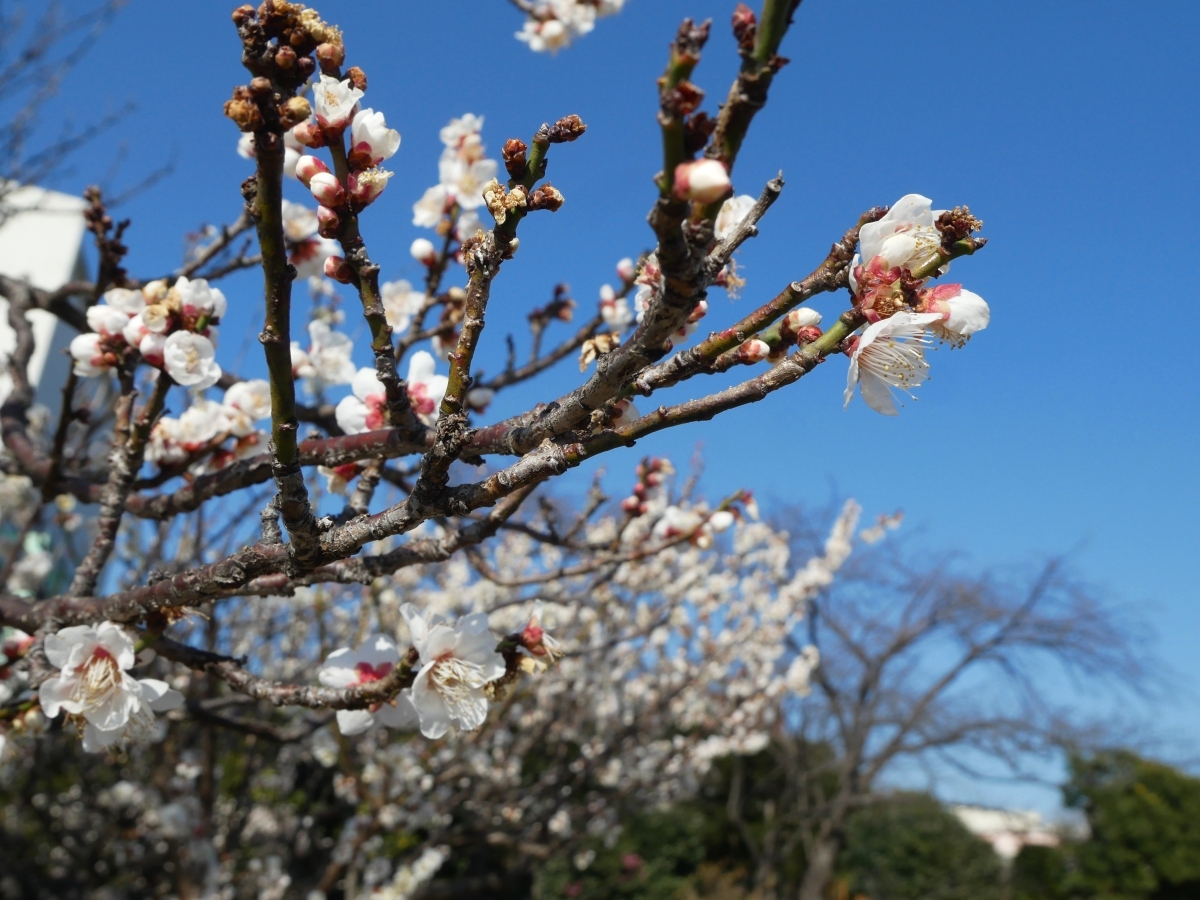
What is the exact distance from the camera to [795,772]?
14.1 meters

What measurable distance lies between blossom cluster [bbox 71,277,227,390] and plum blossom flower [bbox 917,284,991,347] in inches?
54.5

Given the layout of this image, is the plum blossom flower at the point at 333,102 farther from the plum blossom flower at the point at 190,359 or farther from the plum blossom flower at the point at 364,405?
the plum blossom flower at the point at 190,359

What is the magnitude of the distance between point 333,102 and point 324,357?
1.25 metres

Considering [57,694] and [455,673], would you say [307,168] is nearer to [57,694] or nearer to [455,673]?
[455,673]

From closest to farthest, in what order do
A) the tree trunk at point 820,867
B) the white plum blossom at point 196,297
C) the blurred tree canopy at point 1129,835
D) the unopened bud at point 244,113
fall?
1. the unopened bud at point 244,113
2. the white plum blossom at point 196,297
3. the blurred tree canopy at point 1129,835
4. the tree trunk at point 820,867

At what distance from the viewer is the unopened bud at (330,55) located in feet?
3.51

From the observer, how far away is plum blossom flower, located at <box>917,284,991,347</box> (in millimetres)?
980

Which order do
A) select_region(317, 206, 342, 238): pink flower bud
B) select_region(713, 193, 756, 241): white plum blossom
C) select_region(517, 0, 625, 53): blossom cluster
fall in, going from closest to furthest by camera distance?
select_region(317, 206, 342, 238): pink flower bud, select_region(713, 193, 756, 241): white plum blossom, select_region(517, 0, 625, 53): blossom cluster

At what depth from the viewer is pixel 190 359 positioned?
171 centimetres

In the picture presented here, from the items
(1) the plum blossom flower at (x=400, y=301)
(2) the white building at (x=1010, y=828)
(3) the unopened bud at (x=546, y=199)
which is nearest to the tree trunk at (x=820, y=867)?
(2) the white building at (x=1010, y=828)

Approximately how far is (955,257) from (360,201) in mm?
790

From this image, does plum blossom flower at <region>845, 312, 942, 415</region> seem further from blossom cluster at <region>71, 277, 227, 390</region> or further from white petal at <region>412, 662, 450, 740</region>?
blossom cluster at <region>71, 277, 227, 390</region>

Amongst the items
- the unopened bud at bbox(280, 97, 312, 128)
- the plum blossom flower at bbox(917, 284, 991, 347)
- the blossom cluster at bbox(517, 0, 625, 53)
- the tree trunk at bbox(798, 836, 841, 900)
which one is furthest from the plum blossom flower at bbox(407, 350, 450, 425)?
the tree trunk at bbox(798, 836, 841, 900)

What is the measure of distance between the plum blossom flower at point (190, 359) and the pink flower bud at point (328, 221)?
2.25 ft
